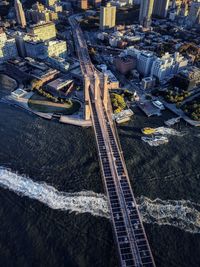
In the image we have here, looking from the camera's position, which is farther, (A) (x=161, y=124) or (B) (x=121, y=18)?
(B) (x=121, y=18)

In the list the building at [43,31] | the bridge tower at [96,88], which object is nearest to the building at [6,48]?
the building at [43,31]

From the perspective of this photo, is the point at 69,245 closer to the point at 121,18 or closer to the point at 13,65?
the point at 13,65

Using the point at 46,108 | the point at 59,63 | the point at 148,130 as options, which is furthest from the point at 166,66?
the point at 46,108

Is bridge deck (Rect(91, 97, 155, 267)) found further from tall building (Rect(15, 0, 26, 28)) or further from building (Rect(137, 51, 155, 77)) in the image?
tall building (Rect(15, 0, 26, 28))

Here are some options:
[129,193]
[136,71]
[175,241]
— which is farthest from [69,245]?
[136,71]

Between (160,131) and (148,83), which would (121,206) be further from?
(148,83)

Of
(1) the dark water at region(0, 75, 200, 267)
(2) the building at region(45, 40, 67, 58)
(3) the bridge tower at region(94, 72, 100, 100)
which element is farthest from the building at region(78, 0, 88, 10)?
(1) the dark water at region(0, 75, 200, 267)

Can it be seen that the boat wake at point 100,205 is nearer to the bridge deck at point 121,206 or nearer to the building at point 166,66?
the bridge deck at point 121,206
